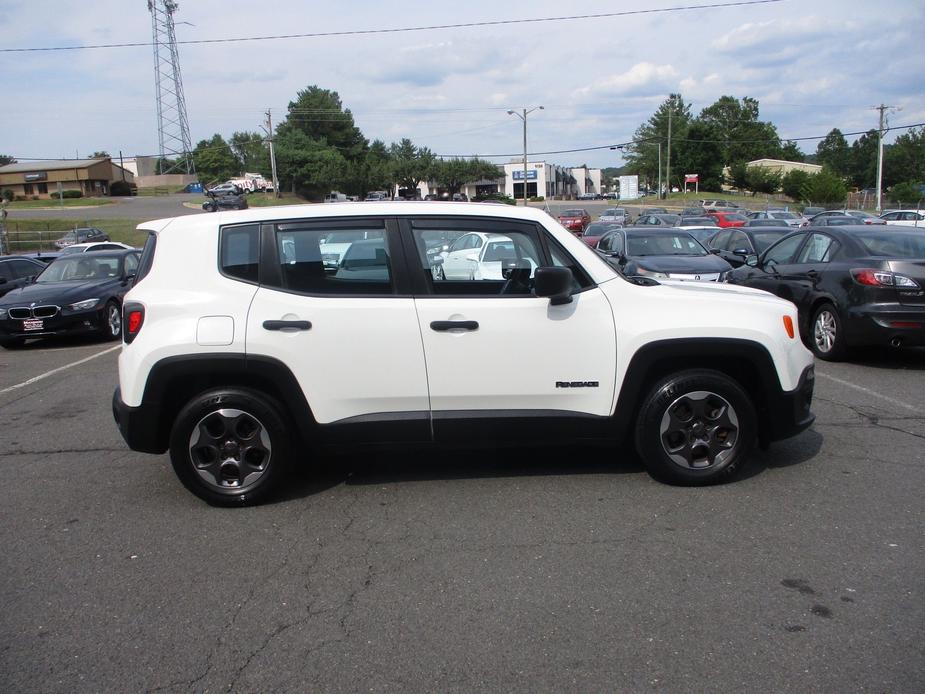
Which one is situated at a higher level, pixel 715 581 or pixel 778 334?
pixel 778 334

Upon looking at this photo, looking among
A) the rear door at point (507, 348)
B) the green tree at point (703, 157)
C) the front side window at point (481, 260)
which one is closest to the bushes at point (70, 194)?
the green tree at point (703, 157)

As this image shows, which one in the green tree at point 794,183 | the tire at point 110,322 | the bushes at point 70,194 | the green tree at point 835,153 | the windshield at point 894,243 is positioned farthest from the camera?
the green tree at point 835,153

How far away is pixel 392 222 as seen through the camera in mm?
4941

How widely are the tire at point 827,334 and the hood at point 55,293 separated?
10.9m

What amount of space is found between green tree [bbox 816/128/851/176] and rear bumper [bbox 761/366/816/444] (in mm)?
133954

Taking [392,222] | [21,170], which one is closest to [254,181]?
[21,170]

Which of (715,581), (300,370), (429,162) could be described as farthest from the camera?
(429,162)

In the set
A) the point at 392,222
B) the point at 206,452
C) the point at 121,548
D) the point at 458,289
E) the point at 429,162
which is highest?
the point at 429,162

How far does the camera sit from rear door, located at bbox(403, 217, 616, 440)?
15.8ft

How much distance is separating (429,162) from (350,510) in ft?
284

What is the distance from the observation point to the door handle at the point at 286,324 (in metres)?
4.76

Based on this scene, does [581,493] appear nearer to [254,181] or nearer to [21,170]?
[254,181]

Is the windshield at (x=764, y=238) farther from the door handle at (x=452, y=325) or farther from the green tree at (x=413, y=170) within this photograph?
the green tree at (x=413, y=170)

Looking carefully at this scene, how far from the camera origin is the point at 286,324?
4.77m
